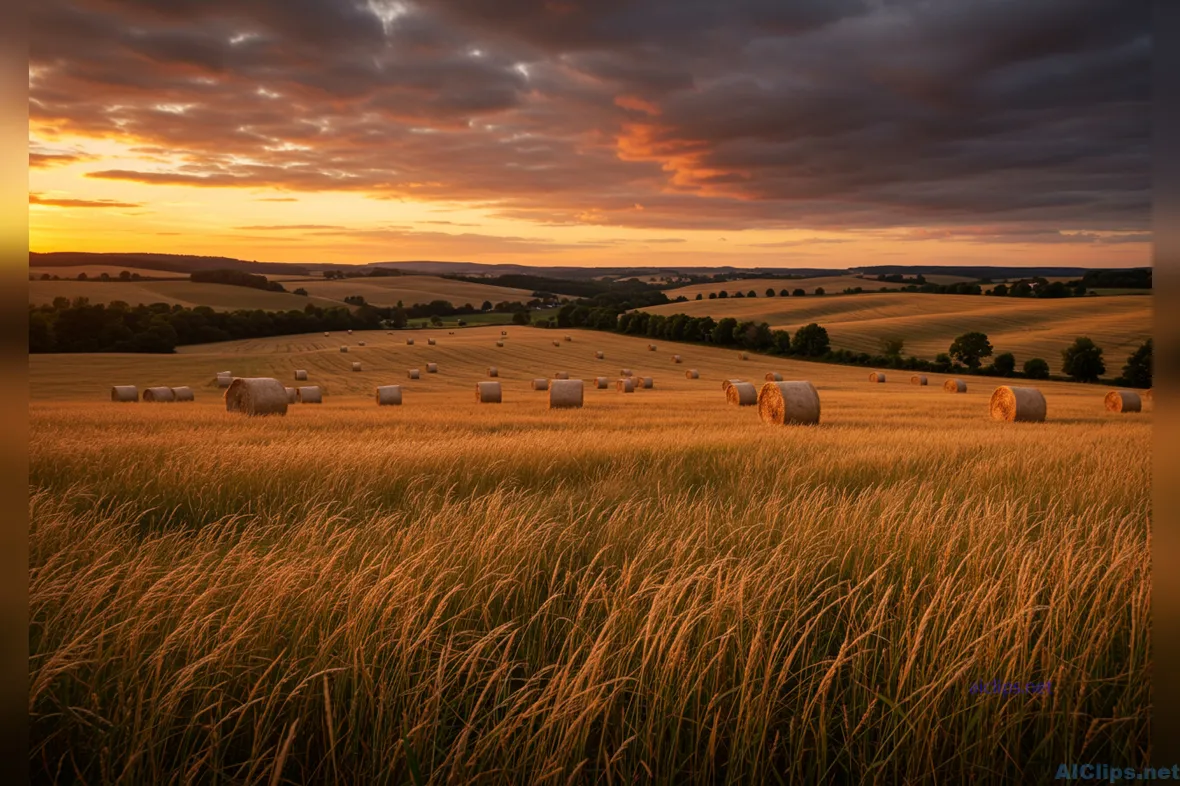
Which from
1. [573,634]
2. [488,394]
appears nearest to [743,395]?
[488,394]

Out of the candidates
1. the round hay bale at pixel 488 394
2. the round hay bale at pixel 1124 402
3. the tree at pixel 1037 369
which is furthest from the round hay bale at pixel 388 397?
the tree at pixel 1037 369

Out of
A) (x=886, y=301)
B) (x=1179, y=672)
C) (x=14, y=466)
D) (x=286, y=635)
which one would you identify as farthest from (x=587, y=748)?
(x=886, y=301)

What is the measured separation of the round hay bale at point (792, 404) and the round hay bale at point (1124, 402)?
15845mm

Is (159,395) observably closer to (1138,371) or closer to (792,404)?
(792,404)

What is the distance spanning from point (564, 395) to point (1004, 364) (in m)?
49.6

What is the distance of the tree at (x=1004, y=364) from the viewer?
196 feet

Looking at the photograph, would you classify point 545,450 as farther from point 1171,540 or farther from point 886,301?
point 886,301

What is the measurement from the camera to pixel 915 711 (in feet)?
10.2

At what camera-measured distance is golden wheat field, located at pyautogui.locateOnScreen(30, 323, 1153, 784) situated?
2869 millimetres

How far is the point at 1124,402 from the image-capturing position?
2773cm

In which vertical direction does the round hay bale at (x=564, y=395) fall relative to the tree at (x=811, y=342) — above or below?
below

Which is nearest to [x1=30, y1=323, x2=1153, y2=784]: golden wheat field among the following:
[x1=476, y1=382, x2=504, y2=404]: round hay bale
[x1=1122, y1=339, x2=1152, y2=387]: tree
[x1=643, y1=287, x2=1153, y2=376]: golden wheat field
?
[x1=476, y1=382, x2=504, y2=404]: round hay bale

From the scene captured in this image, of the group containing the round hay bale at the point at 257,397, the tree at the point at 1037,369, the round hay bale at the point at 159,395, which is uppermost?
the tree at the point at 1037,369

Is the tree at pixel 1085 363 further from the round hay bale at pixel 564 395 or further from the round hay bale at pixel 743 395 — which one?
the round hay bale at pixel 564 395
